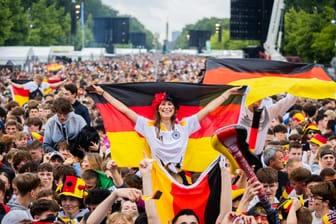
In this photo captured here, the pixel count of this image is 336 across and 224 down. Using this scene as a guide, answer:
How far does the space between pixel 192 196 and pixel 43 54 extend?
188 ft

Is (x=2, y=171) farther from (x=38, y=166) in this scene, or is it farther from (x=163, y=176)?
(x=163, y=176)

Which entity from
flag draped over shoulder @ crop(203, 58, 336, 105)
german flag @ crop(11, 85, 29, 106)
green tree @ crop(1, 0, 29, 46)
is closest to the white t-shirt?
flag draped over shoulder @ crop(203, 58, 336, 105)

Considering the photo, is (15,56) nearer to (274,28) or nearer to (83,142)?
(274,28)

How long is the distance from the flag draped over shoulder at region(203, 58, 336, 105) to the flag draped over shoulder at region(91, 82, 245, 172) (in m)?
0.60

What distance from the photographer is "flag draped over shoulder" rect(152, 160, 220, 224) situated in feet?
26.3

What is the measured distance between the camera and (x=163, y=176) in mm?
8477

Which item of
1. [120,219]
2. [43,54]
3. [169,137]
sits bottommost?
[43,54]

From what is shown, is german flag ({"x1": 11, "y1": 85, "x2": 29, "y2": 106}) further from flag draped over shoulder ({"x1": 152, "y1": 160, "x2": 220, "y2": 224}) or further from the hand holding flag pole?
the hand holding flag pole

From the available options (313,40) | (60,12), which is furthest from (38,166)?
(60,12)

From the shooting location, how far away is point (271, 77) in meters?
12.0

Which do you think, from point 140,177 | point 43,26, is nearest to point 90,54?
point 43,26

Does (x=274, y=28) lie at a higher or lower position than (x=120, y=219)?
lower

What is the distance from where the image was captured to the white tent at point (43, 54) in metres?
63.3

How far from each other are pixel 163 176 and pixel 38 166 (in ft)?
9.40
